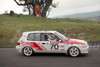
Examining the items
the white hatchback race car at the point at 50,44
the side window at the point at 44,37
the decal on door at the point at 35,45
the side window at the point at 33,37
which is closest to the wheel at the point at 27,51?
the white hatchback race car at the point at 50,44

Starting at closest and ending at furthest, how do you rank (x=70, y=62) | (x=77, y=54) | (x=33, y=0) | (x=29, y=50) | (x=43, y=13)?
(x=70, y=62)
(x=77, y=54)
(x=29, y=50)
(x=33, y=0)
(x=43, y=13)

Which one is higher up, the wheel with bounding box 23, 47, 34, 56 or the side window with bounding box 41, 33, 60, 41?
the side window with bounding box 41, 33, 60, 41

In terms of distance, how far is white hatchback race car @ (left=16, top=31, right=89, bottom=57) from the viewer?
8.82 meters

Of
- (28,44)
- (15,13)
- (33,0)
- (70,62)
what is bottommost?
(70,62)

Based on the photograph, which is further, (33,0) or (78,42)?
(33,0)

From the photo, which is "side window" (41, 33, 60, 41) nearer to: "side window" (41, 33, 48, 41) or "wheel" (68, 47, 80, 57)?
"side window" (41, 33, 48, 41)

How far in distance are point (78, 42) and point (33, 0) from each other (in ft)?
81.8

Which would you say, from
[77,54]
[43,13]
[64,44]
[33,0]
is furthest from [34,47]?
[43,13]

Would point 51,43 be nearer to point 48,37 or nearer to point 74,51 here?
point 48,37

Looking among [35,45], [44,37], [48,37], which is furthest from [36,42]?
[48,37]

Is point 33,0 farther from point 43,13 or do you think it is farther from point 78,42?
point 78,42

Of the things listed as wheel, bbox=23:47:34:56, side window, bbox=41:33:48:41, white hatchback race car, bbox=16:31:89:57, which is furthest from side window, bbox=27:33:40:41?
wheel, bbox=23:47:34:56

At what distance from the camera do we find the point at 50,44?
9.11 m

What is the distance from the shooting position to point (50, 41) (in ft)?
30.0
